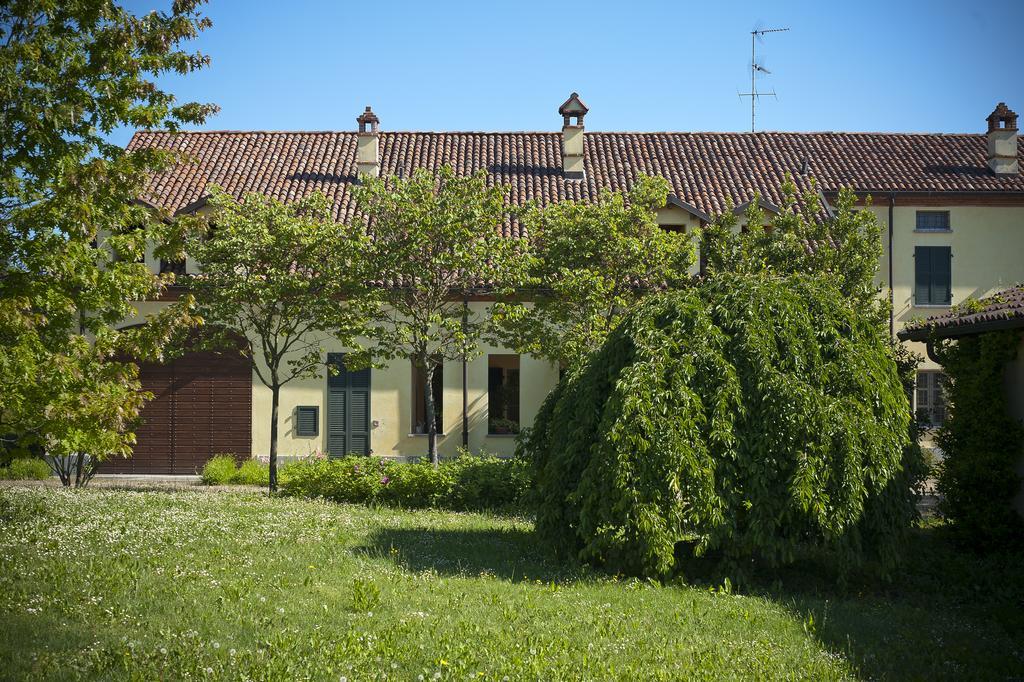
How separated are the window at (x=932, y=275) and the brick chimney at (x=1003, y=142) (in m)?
3.22

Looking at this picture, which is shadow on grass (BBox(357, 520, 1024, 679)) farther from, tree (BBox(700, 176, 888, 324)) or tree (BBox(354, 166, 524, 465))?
tree (BBox(700, 176, 888, 324))

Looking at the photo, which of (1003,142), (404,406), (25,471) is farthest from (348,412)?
(1003,142)

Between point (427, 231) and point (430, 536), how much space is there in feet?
24.9

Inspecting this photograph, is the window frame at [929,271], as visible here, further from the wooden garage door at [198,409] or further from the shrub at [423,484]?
the wooden garage door at [198,409]

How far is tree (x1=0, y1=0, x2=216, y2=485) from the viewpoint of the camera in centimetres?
980

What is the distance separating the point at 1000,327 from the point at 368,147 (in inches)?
743

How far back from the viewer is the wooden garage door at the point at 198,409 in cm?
2364

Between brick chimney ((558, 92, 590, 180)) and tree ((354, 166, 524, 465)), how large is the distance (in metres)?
8.58

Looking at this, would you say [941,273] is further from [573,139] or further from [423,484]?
[423,484]

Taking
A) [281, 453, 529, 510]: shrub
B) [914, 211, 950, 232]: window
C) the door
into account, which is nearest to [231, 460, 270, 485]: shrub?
the door

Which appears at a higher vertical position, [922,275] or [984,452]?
[922,275]

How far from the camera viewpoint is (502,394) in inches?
952

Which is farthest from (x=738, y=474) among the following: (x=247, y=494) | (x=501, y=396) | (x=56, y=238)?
(x=501, y=396)

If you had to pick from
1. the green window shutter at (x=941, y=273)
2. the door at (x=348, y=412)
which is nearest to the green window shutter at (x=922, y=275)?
the green window shutter at (x=941, y=273)
